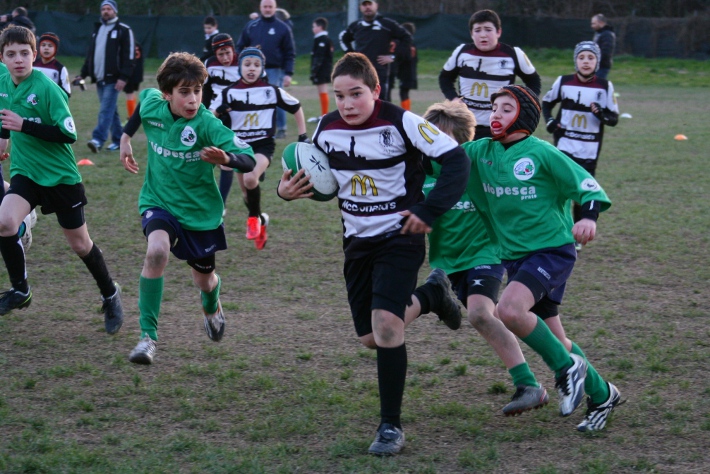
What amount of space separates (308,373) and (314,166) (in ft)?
4.86

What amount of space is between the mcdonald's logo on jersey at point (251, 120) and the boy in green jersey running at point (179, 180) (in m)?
3.37

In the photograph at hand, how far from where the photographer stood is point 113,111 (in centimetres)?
1377

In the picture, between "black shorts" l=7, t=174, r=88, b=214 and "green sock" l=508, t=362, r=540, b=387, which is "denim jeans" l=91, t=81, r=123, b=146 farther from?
"green sock" l=508, t=362, r=540, b=387

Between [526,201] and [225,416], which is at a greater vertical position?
[526,201]

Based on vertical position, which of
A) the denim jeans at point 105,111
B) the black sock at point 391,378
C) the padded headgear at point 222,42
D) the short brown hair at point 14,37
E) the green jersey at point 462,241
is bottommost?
the denim jeans at point 105,111

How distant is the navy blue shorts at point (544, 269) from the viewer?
4.28 meters

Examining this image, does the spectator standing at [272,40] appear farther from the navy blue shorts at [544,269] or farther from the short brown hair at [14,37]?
the navy blue shorts at [544,269]

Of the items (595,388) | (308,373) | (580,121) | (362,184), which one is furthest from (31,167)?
(580,121)

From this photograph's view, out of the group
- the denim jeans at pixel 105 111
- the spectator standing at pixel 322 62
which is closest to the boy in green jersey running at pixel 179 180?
the denim jeans at pixel 105 111

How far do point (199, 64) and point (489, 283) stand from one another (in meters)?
2.20

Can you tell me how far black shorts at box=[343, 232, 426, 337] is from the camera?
4.08 meters

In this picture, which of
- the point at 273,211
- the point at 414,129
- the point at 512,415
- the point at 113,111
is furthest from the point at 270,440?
the point at 113,111

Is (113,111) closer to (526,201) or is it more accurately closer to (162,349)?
(162,349)

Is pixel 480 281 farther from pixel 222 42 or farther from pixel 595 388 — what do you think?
pixel 222 42
